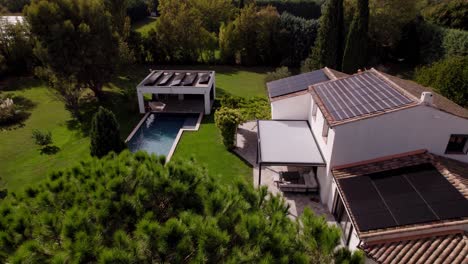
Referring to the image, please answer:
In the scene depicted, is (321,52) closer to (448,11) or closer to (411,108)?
(448,11)

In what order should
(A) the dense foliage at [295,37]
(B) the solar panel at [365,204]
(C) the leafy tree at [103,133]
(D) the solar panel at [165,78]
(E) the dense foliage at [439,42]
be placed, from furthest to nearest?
(A) the dense foliage at [295,37], (E) the dense foliage at [439,42], (D) the solar panel at [165,78], (C) the leafy tree at [103,133], (B) the solar panel at [365,204]

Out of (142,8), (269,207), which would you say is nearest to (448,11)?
(269,207)

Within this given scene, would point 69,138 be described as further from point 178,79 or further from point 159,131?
point 178,79

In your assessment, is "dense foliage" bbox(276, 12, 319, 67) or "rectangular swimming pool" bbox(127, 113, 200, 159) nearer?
"rectangular swimming pool" bbox(127, 113, 200, 159)

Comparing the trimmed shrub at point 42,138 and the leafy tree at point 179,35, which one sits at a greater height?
the leafy tree at point 179,35

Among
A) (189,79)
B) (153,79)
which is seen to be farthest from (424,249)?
(153,79)

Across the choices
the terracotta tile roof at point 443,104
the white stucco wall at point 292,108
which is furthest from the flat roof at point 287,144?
the terracotta tile roof at point 443,104

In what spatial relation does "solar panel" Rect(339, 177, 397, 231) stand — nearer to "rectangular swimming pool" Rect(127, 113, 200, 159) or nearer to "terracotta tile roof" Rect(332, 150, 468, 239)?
"terracotta tile roof" Rect(332, 150, 468, 239)

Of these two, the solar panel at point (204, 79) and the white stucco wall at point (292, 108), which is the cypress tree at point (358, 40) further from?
the white stucco wall at point (292, 108)

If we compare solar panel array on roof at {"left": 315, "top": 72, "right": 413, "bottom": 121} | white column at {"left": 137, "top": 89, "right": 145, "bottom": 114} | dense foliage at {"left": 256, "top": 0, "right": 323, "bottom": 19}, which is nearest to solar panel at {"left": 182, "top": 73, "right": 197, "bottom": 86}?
white column at {"left": 137, "top": 89, "right": 145, "bottom": 114}
